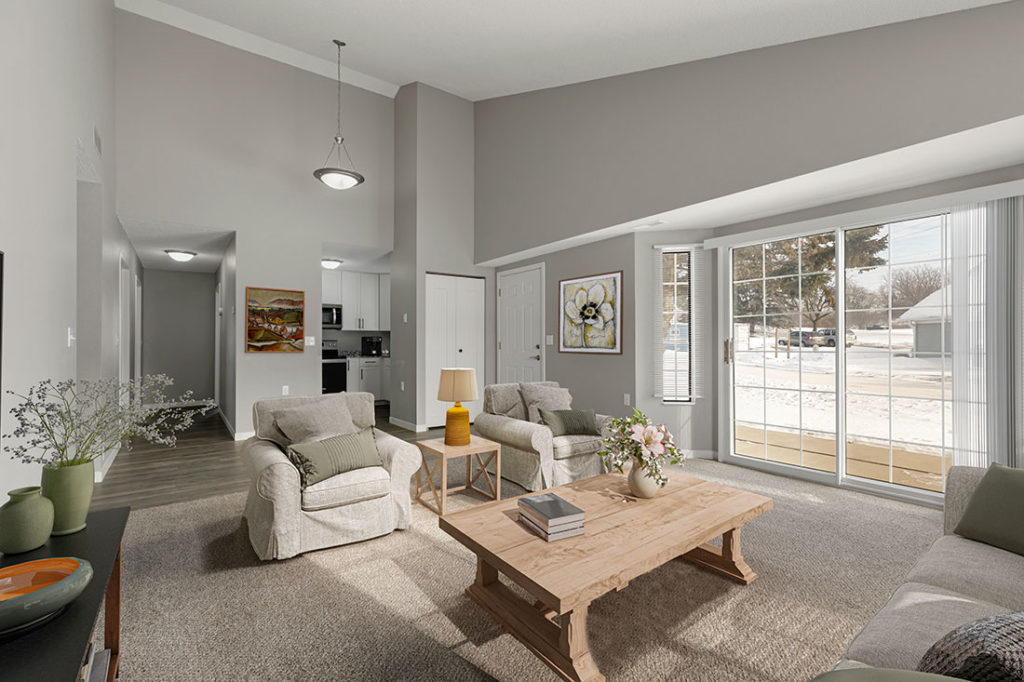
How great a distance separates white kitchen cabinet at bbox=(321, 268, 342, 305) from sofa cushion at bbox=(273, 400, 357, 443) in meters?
5.40

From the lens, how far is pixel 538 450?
11.4ft

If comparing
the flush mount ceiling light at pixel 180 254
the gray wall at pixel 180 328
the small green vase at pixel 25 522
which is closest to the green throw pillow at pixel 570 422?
the small green vase at pixel 25 522

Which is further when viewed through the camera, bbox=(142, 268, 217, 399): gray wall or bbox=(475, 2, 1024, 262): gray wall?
bbox=(142, 268, 217, 399): gray wall

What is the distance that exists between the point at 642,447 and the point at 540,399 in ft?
5.68

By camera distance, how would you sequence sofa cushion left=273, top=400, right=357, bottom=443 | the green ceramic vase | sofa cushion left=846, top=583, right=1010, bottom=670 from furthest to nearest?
sofa cushion left=273, top=400, right=357, bottom=443, the green ceramic vase, sofa cushion left=846, top=583, right=1010, bottom=670

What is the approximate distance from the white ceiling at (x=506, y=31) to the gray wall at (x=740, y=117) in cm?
13

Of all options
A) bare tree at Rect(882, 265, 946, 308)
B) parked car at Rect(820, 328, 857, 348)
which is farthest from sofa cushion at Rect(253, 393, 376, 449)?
bare tree at Rect(882, 265, 946, 308)

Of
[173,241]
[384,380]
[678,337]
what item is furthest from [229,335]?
[678,337]

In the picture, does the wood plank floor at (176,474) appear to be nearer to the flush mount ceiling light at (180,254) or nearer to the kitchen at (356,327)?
the kitchen at (356,327)

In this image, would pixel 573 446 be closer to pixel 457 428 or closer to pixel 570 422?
pixel 570 422

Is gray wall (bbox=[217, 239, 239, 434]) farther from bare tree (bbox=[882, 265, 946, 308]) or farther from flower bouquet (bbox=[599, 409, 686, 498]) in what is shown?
bare tree (bbox=[882, 265, 946, 308])

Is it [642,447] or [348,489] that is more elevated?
[642,447]

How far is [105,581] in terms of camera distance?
1249 mm

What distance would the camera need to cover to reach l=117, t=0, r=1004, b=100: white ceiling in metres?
3.05
